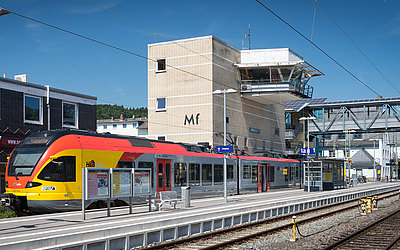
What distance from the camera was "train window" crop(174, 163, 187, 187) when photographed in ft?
86.2

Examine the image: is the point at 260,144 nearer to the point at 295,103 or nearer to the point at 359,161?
the point at 295,103

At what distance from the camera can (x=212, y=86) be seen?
4362cm

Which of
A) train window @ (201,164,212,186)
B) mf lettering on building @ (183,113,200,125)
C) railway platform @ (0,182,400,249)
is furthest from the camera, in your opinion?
mf lettering on building @ (183,113,200,125)

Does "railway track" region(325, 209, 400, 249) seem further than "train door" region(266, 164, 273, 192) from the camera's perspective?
No

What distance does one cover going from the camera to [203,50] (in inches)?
1737

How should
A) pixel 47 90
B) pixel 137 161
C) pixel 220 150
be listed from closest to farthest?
1. pixel 137 161
2. pixel 220 150
3. pixel 47 90

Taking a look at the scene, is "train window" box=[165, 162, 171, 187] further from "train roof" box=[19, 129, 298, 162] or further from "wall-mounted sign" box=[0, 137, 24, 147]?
"wall-mounted sign" box=[0, 137, 24, 147]

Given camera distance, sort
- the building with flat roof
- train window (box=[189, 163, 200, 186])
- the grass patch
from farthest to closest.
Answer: the building with flat roof, train window (box=[189, 163, 200, 186]), the grass patch

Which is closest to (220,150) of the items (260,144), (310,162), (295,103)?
(310,162)

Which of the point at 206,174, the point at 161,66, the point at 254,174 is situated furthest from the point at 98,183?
the point at 161,66

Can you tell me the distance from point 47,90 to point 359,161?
74451 mm

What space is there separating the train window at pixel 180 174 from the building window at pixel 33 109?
9.09 metres

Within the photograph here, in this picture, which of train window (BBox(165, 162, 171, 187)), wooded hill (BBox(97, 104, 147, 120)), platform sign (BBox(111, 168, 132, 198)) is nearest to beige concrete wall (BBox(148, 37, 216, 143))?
train window (BBox(165, 162, 171, 187))

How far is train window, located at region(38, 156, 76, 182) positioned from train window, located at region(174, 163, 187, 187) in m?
7.71
